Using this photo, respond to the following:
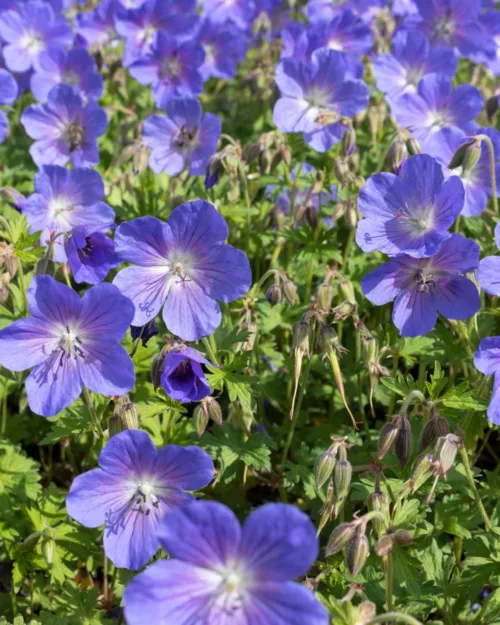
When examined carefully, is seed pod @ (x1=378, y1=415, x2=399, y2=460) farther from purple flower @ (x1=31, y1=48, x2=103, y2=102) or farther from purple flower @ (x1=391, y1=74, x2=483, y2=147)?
purple flower @ (x1=31, y1=48, x2=103, y2=102)

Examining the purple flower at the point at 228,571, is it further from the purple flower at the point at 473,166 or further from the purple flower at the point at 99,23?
the purple flower at the point at 99,23

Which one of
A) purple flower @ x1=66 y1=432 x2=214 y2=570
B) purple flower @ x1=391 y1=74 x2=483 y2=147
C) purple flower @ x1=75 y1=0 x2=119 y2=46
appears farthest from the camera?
purple flower @ x1=75 y1=0 x2=119 y2=46

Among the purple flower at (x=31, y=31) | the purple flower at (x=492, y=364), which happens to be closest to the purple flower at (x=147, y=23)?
the purple flower at (x=31, y=31)

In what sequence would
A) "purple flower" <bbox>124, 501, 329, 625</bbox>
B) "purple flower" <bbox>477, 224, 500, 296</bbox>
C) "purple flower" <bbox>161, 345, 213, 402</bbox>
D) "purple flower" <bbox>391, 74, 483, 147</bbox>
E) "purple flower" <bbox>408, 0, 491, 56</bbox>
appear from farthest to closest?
"purple flower" <bbox>408, 0, 491, 56</bbox> → "purple flower" <bbox>391, 74, 483, 147</bbox> → "purple flower" <bbox>477, 224, 500, 296</bbox> → "purple flower" <bbox>161, 345, 213, 402</bbox> → "purple flower" <bbox>124, 501, 329, 625</bbox>

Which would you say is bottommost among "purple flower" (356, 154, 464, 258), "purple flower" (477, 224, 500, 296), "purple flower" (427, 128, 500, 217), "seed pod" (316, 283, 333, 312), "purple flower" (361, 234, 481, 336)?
Answer: "seed pod" (316, 283, 333, 312)

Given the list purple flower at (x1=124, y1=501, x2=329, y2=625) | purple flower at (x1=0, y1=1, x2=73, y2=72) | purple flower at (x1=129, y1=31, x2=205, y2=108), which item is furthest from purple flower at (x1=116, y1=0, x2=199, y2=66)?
purple flower at (x1=124, y1=501, x2=329, y2=625)

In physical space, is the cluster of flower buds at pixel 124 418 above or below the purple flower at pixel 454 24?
below
